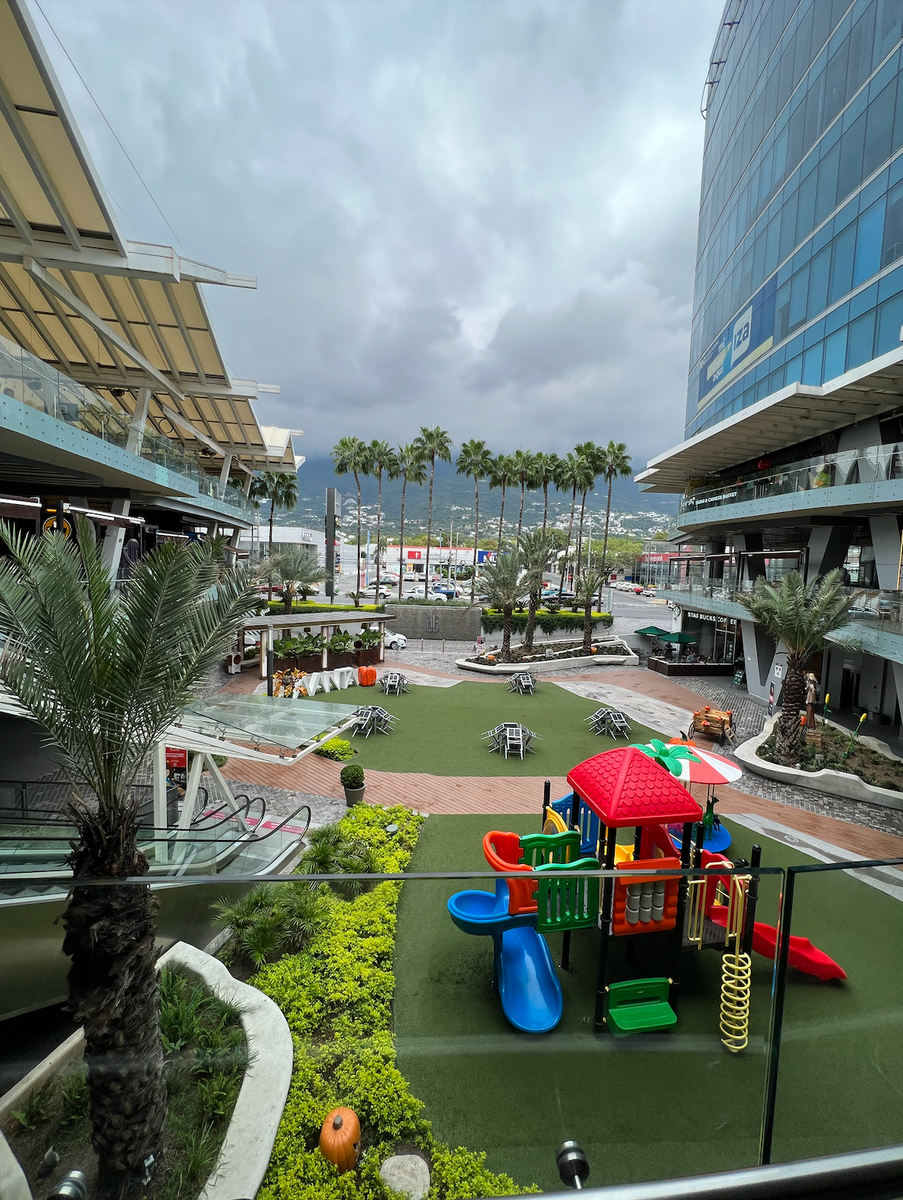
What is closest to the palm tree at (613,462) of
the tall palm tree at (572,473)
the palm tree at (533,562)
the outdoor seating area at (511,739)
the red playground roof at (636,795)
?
the tall palm tree at (572,473)

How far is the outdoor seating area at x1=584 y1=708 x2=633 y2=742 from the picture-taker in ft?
58.5

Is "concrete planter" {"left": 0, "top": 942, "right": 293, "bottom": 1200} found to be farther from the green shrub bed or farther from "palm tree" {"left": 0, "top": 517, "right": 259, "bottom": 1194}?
"palm tree" {"left": 0, "top": 517, "right": 259, "bottom": 1194}

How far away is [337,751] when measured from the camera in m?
15.4

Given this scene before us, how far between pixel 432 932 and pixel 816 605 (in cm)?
1375

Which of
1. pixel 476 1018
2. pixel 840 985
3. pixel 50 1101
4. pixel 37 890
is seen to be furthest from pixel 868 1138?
pixel 37 890

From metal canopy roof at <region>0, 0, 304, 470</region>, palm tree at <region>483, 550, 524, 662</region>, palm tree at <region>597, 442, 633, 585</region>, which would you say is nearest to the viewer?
metal canopy roof at <region>0, 0, 304, 470</region>

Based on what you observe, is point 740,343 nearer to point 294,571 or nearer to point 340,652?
point 340,652

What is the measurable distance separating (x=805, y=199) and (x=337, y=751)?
2871 cm

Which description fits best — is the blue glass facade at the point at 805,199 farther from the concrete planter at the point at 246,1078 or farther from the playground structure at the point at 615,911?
the concrete planter at the point at 246,1078

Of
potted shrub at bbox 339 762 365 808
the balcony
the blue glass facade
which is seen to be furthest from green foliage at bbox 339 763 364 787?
the blue glass facade

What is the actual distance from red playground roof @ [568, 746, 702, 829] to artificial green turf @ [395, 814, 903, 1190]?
2.11 m

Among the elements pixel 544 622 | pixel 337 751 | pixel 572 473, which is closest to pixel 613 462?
pixel 572 473

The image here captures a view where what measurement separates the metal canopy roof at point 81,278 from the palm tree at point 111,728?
14026 millimetres

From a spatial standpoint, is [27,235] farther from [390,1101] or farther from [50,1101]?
[390,1101]
